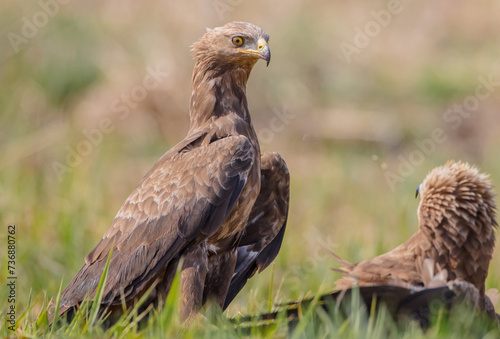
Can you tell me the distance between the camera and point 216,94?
5426 millimetres

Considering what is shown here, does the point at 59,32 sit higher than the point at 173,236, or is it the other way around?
the point at 59,32

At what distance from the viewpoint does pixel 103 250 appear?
17.1 ft

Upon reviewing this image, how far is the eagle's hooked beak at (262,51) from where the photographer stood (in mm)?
5305

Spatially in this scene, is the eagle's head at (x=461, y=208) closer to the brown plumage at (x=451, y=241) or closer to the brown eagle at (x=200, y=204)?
the brown plumage at (x=451, y=241)

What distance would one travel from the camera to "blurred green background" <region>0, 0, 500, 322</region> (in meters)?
9.17

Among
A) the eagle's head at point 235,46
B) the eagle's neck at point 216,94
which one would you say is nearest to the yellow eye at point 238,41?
the eagle's head at point 235,46

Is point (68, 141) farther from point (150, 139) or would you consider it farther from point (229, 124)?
point (229, 124)

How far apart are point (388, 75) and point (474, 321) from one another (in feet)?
29.4

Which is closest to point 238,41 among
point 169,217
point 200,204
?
point 200,204

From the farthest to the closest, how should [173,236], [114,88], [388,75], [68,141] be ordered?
1. [388,75]
2. [114,88]
3. [68,141]
4. [173,236]

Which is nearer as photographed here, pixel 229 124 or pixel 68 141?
pixel 229 124

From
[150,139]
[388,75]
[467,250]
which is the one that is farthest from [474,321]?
[388,75]

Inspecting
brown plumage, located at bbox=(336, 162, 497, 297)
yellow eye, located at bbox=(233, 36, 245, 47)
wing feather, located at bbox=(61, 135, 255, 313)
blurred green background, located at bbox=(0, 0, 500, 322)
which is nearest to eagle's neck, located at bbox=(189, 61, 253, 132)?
yellow eye, located at bbox=(233, 36, 245, 47)

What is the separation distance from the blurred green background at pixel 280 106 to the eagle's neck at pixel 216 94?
2709 mm
